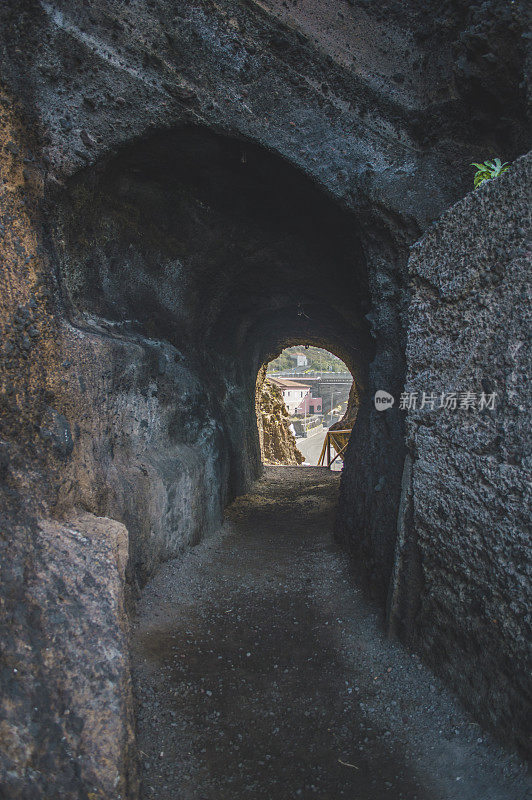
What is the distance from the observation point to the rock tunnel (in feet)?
6.50

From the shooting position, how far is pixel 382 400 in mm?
3846

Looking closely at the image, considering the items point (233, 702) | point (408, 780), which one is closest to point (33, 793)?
point (233, 702)

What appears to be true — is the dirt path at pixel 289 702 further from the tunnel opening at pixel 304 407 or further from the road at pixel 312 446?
the road at pixel 312 446

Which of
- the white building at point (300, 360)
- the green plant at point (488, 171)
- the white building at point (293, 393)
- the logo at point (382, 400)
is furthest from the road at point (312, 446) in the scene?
the green plant at point (488, 171)

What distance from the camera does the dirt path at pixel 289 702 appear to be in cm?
208

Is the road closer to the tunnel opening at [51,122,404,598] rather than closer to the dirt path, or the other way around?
the tunnel opening at [51,122,404,598]

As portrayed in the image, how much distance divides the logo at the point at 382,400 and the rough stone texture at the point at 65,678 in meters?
2.47

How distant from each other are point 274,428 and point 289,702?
9.80 metres

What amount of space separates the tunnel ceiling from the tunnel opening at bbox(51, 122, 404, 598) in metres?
0.01

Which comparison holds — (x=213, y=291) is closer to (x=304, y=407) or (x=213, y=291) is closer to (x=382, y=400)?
(x=382, y=400)

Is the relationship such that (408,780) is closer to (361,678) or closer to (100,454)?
(361,678)

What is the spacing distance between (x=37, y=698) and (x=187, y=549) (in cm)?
259

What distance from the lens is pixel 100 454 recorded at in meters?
3.18

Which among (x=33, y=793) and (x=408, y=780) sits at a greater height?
(x=33, y=793)
